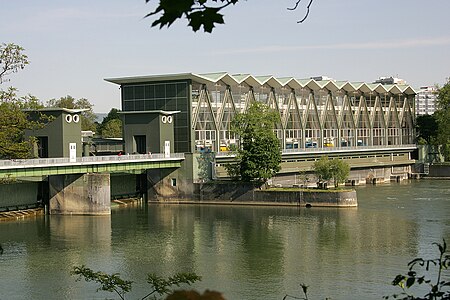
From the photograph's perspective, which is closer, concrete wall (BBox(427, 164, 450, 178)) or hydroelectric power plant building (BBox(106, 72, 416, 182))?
hydroelectric power plant building (BBox(106, 72, 416, 182))

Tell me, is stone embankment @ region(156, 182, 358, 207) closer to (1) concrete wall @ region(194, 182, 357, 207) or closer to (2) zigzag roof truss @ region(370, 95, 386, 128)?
(1) concrete wall @ region(194, 182, 357, 207)

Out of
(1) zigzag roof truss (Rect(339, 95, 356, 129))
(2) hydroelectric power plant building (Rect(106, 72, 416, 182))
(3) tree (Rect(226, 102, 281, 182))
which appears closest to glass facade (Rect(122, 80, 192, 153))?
(2) hydroelectric power plant building (Rect(106, 72, 416, 182))

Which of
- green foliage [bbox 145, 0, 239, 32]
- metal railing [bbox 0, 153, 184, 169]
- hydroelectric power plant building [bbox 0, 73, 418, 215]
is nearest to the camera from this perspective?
green foliage [bbox 145, 0, 239, 32]

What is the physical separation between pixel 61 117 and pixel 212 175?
13.5 metres

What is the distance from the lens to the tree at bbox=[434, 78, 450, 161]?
257 ft

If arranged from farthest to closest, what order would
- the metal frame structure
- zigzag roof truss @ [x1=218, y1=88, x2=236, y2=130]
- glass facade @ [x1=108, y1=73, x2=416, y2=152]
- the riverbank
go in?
zigzag roof truss @ [x1=218, y1=88, x2=236, y2=130]
the metal frame structure
glass facade @ [x1=108, y1=73, x2=416, y2=152]
the riverbank

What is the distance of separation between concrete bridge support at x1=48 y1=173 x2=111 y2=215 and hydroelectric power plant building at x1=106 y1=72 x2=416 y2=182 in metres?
8.30

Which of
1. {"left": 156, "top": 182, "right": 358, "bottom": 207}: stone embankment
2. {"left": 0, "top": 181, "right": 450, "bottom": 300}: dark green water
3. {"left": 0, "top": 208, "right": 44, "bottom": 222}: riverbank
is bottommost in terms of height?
{"left": 0, "top": 181, "right": 450, "bottom": 300}: dark green water

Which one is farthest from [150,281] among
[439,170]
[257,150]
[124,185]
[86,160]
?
[439,170]

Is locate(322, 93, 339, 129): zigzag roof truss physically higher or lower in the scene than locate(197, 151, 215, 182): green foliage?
higher

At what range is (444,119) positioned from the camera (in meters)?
78.7

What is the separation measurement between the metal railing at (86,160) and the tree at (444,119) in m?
36.2

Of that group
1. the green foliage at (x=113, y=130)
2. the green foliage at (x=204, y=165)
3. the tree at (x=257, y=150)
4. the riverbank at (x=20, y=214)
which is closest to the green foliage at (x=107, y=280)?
the riverbank at (x=20, y=214)

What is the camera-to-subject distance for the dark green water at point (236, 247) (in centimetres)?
2472
